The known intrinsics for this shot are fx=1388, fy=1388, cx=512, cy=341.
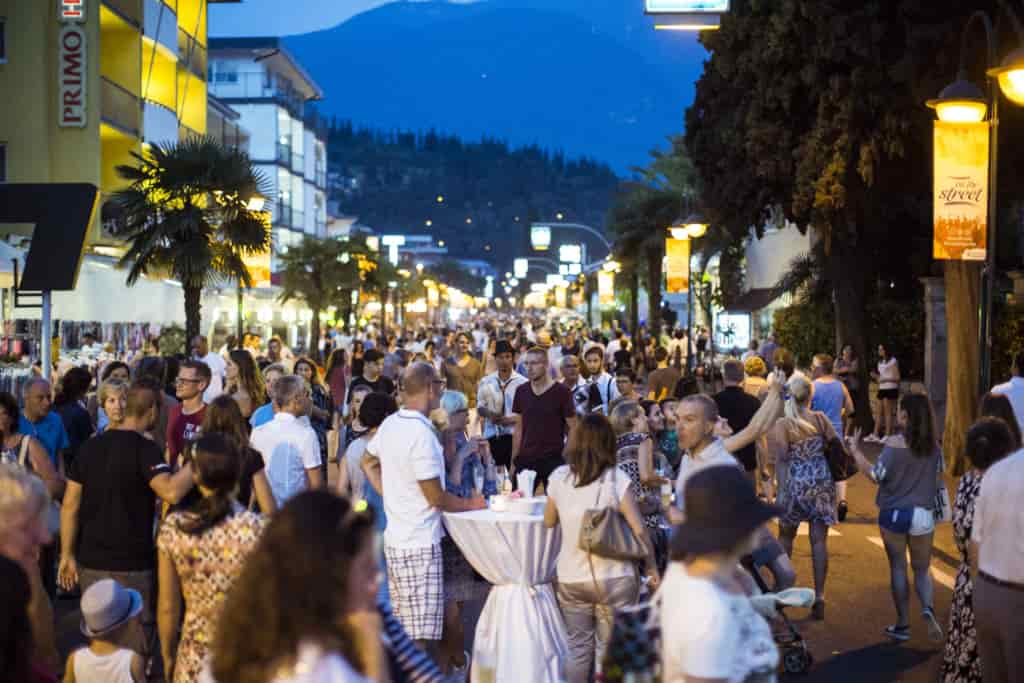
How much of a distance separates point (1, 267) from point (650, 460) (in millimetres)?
11833

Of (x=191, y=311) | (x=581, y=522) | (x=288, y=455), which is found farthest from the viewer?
(x=191, y=311)

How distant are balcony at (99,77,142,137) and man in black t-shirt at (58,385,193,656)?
30047 millimetres

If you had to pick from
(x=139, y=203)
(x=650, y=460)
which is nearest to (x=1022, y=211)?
(x=139, y=203)

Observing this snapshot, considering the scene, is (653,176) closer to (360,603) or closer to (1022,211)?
(1022,211)

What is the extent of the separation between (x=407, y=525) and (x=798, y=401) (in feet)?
15.7

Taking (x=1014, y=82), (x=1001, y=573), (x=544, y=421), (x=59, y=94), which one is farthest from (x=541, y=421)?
(x=59, y=94)

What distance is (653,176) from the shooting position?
199ft

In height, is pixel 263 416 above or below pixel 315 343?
below

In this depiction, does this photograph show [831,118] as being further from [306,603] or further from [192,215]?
[306,603]

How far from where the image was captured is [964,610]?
7660mm

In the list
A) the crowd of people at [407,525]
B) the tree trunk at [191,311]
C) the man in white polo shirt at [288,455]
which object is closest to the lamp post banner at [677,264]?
the tree trunk at [191,311]

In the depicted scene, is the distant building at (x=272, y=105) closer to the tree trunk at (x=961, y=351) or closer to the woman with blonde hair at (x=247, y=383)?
the tree trunk at (x=961, y=351)

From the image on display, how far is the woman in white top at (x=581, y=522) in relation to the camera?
7.34 meters

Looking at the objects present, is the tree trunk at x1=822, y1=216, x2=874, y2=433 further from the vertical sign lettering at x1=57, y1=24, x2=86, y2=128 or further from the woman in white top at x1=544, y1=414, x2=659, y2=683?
the woman in white top at x1=544, y1=414, x2=659, y2=683
